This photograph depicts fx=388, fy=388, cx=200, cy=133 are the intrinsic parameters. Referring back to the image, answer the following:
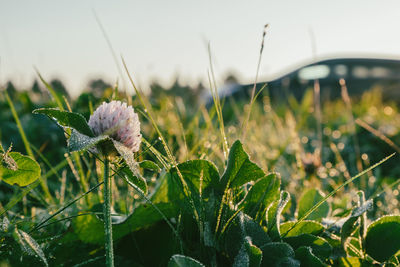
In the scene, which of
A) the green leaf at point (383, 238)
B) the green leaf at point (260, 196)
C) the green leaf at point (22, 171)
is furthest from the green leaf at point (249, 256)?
the green leaf at point (22, 171)

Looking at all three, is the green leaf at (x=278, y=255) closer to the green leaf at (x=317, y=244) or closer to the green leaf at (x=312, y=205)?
the green leaf at (x=317, y=244)

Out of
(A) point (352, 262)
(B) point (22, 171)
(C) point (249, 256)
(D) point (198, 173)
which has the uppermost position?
(B) point (22, 171)

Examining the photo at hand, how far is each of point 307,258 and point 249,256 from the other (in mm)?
107

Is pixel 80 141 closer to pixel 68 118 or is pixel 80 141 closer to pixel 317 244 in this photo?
pixel 68 118

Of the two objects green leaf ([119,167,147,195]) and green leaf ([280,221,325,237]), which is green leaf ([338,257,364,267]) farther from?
green leaf ([119,167,147,195])

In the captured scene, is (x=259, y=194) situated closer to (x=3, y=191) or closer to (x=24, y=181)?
(x=24, y=181)

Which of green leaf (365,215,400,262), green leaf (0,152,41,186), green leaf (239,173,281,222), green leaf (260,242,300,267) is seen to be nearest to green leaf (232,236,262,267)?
green leaf (260,242,300,267)

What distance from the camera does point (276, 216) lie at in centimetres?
67

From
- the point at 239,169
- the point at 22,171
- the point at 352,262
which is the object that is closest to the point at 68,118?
the point at 22,171

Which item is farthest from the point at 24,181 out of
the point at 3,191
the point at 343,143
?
the point at 343,143

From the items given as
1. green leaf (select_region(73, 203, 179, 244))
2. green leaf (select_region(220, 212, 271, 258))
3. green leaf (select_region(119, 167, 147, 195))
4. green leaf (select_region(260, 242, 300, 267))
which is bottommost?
green leaf (select_region(260, 242, 300, 267))

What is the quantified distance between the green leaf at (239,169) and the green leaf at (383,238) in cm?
23

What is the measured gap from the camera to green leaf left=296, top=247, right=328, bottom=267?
62 cm

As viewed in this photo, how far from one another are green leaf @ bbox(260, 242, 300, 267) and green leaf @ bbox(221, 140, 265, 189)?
0.41 ft
